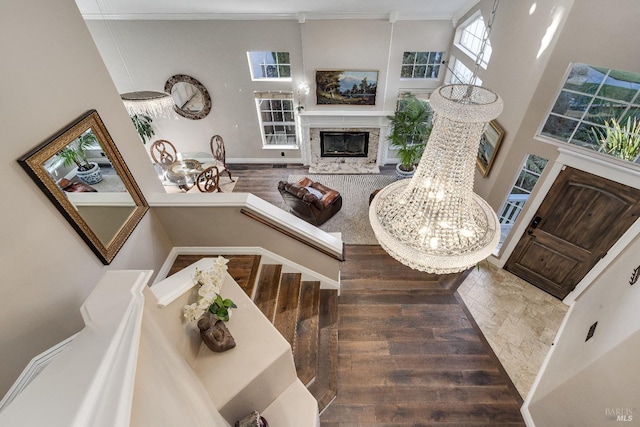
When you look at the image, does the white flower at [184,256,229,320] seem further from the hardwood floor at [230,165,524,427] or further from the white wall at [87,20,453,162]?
the white wall at [87,20,453,162]

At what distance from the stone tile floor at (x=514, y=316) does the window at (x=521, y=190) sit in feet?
2.50

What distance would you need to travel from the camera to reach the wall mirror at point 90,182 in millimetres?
2043

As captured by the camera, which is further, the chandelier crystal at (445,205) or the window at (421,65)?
the window at (421,65)

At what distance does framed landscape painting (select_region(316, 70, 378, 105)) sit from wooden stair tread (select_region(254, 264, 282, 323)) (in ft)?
15.3

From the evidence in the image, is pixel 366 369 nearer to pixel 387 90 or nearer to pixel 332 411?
pixel 332 411

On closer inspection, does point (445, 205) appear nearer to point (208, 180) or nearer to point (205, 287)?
point (205, 287)

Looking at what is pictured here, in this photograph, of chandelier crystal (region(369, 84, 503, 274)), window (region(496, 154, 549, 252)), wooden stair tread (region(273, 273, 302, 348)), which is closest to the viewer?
chandelier crystal (region(369, 84, 503, 274))

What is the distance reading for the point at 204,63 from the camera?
20.9 feet

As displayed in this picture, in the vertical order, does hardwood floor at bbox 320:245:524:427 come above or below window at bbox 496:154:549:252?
below

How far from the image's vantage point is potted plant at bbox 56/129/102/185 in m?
2.22

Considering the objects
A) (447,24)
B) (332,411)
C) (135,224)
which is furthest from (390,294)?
(447,24)

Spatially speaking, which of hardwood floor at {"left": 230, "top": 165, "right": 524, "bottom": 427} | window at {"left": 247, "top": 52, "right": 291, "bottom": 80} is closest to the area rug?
hardwood floor at {"left": 230, "top": 165, "right": 524, "bottom": 427}

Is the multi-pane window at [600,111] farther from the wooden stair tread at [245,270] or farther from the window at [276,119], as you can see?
the window at [276,119]

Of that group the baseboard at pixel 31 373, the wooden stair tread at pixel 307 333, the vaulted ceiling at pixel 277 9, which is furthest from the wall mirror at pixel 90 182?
the vaulted ceiling at pixel 277 9
